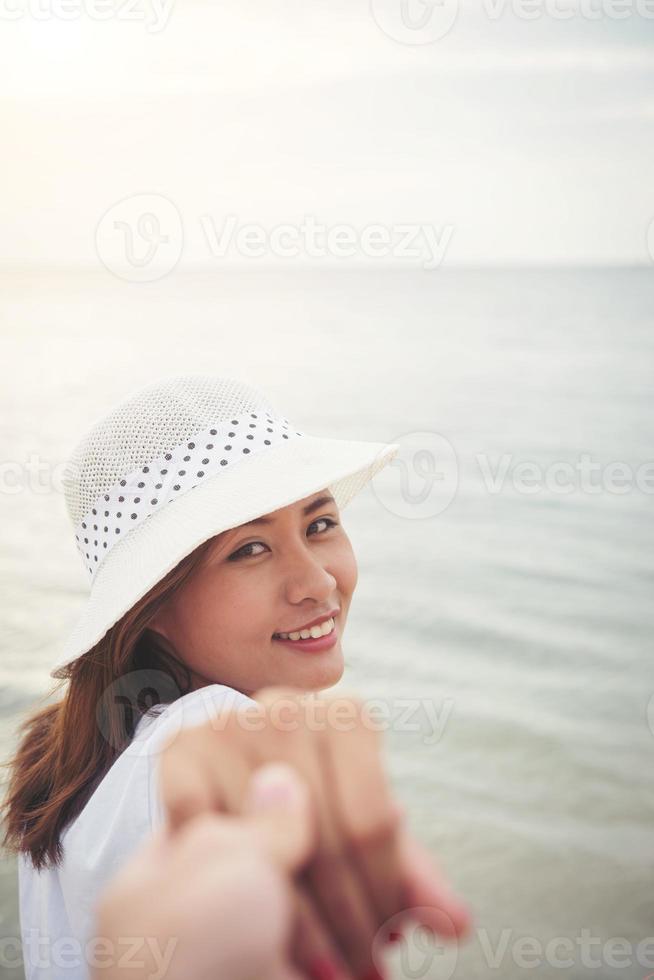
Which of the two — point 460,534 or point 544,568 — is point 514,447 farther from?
point 544,568

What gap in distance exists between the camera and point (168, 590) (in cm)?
165

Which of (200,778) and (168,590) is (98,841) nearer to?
(168,590)

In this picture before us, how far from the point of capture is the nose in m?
1.66

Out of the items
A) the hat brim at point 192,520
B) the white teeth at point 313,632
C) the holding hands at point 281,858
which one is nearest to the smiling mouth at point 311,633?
the white teeth at point 313,632

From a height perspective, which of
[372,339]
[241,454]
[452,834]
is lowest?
[372,339]

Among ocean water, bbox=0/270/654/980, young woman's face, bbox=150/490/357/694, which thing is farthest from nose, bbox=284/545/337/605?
ocean water, bbox=0/270/654/980

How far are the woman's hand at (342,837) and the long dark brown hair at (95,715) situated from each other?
3.66ft

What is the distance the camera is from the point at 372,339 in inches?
952

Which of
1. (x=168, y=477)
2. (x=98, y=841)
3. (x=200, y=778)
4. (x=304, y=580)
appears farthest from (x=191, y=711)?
(x=200, y=778)

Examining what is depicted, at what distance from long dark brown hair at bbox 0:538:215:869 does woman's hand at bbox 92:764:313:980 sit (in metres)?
1.15

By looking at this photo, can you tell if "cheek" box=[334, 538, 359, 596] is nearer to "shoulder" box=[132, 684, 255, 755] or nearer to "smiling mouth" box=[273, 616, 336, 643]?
"smiling mouth" box=[273, 616, 336, 643]

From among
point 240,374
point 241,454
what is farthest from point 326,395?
point 241,454

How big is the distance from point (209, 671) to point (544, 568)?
19.4ft

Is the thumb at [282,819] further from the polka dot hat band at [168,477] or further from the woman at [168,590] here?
the polka dot hat band at [168,477]
